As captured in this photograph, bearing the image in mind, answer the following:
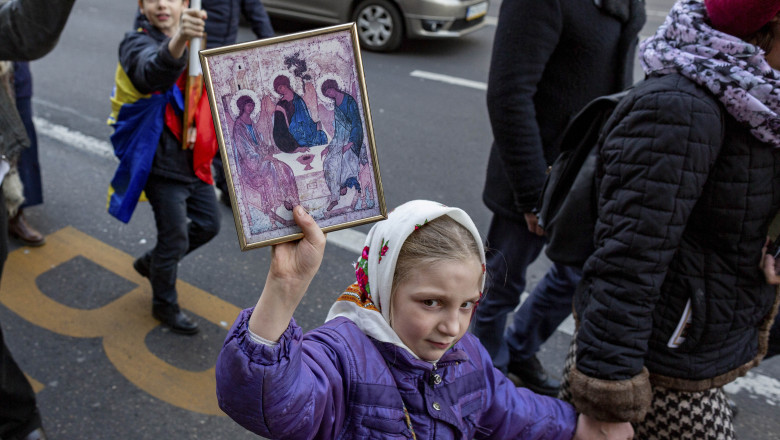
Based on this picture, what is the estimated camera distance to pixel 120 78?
3.03 meters

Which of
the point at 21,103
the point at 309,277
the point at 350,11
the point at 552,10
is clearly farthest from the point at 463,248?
the point at 350,11

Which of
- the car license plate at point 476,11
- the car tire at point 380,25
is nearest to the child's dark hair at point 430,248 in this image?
the car tire at point 380,25

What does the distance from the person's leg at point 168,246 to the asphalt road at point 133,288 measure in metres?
0.10

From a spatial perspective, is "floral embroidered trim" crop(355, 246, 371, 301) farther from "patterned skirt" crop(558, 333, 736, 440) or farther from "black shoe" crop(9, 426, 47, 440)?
"black shoe" crop(9, 426, 47, 440)

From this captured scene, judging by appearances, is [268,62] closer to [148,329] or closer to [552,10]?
[552,10]

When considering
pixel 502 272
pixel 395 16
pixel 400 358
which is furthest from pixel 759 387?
pixel 395 16

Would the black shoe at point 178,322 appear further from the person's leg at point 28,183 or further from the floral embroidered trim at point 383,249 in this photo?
the floral embroidered trim at point 383,249

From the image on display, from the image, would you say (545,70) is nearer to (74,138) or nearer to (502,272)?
(502,272)

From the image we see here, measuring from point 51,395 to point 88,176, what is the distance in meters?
2.50

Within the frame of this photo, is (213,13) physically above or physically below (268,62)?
below

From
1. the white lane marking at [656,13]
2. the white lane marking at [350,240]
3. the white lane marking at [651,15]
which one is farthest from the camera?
the white lane marking at [656,13]

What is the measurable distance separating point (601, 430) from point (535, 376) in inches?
54.1

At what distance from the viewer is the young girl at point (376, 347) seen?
1.24m

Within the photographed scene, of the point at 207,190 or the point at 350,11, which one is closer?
the point at 207,190
